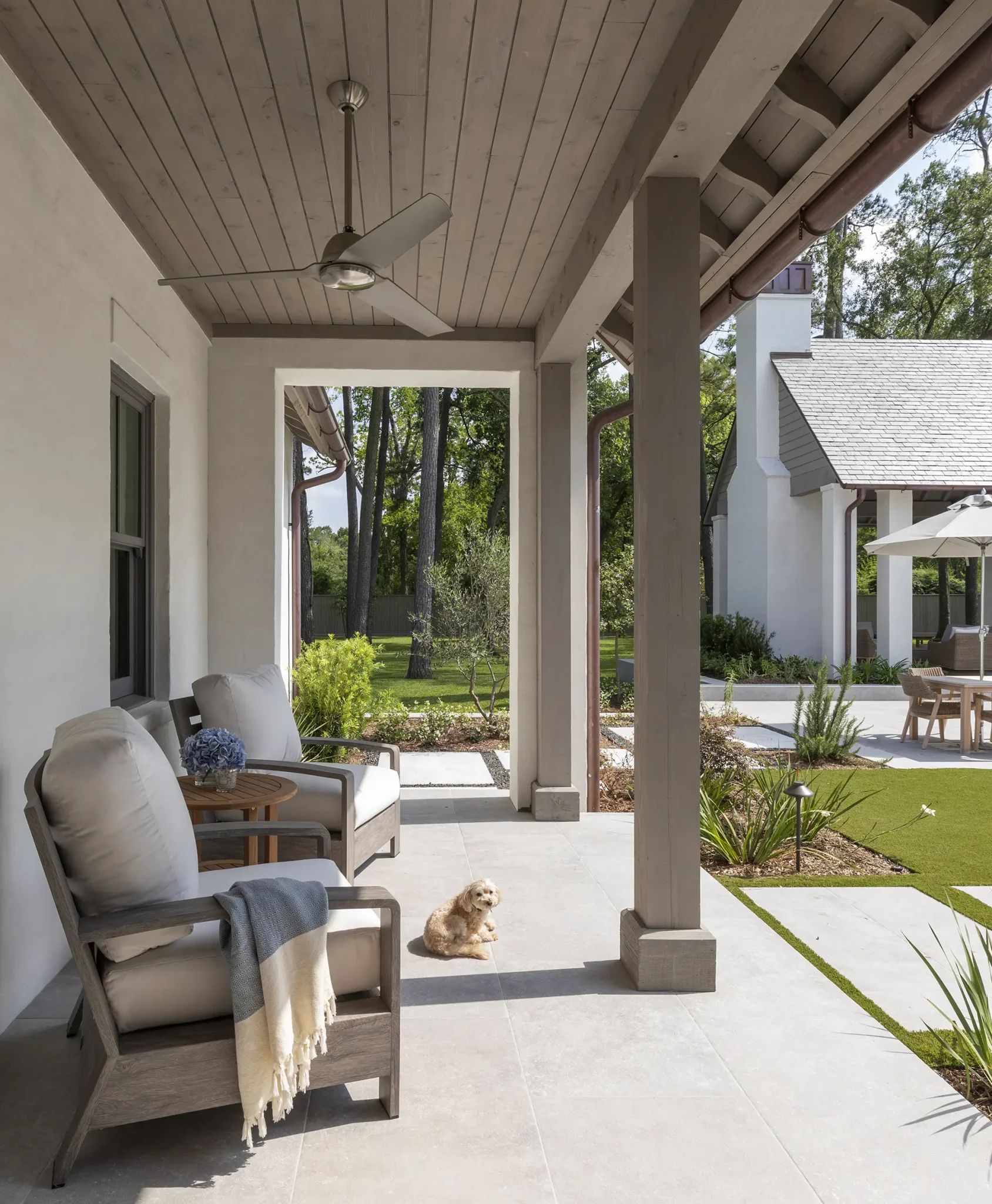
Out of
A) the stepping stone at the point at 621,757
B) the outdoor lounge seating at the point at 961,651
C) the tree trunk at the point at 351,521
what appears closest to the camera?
the stepping stone at the point at 621,757

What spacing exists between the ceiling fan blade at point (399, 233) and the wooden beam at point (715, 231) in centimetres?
139

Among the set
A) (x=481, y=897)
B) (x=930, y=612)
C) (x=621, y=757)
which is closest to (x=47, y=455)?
(x=481, y=897)

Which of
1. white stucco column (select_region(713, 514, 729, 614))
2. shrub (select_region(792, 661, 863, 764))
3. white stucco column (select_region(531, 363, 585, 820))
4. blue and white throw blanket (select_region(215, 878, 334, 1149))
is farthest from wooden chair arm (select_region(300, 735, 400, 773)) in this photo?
white stucco column (select_region(713, 514, 729, 614))

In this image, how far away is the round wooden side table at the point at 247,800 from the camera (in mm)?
3377

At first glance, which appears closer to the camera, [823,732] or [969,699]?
[823,732]

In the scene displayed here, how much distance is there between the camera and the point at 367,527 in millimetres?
18672

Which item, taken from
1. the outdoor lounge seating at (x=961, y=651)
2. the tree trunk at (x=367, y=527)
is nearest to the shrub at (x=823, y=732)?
the outdoor lounge seating at (x=961, y=651)

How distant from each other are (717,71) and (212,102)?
65.3 inches

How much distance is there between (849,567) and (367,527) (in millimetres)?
9335

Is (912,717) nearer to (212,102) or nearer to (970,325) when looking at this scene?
(212,102)

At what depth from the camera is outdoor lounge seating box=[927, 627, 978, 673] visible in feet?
41.3

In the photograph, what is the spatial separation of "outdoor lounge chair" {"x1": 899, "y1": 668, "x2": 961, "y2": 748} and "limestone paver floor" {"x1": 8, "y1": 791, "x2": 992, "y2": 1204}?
18.7 feet

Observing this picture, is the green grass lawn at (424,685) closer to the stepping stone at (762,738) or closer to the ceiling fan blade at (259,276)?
the stepping stone at (762,738)

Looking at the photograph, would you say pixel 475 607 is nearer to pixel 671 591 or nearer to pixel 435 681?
pixel 671 591
